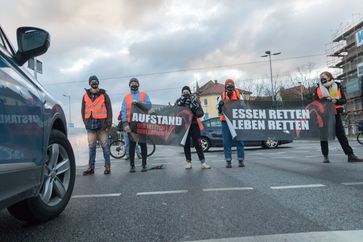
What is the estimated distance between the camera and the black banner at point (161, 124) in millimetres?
8047

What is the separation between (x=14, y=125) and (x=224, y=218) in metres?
1.97

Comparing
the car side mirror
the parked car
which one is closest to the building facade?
the parked car

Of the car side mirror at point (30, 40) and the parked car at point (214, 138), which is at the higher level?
the car side mirror at point (30, 40)

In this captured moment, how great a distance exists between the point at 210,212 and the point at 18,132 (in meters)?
1.97

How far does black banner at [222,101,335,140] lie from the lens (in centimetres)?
780

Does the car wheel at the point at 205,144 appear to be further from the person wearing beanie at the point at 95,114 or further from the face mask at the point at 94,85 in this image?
the face mask at the point at 94,85

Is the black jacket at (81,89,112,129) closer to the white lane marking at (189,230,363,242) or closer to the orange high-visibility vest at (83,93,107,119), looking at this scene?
the orange high-visibility vest at (83,93,107,119)

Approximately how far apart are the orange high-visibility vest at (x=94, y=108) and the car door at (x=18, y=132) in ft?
14.8

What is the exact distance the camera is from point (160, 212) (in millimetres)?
3617

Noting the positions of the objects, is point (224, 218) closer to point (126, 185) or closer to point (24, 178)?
point (24, 178)

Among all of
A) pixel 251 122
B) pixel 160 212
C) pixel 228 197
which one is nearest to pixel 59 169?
pixel 160 212

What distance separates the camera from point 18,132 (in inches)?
95.0

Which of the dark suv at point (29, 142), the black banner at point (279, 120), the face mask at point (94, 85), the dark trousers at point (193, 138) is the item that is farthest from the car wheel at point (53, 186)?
the black banner at point (279, 120)

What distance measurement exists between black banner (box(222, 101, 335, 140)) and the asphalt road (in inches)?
90.0
